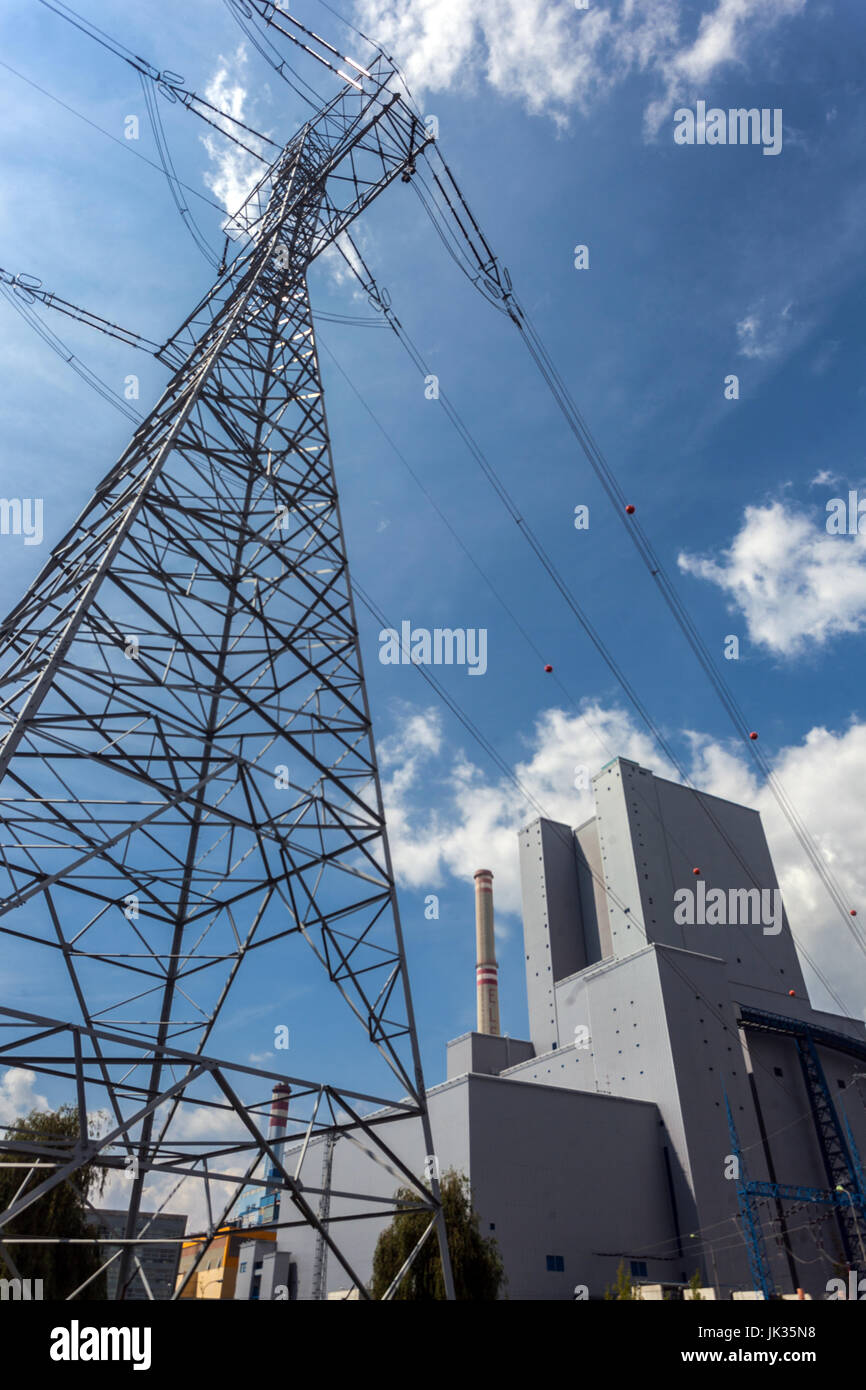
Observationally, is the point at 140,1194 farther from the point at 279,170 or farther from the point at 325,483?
the point at 279,170

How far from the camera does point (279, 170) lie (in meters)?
18.6

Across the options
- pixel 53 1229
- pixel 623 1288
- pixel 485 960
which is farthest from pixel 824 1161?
pixel 53 1229

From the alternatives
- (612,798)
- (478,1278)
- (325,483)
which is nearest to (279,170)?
(325,483)

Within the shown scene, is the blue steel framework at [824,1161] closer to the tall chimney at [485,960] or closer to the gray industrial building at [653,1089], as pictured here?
the gray industrial building at [653,1089]

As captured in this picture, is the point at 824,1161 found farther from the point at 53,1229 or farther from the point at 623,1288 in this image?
the point at 53,1229

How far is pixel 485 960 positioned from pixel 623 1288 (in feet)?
97.8

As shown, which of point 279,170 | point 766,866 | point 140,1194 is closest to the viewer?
point 140,1194

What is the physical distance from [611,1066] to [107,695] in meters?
34.2

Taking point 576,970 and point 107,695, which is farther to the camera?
point 576,970

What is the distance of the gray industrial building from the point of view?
1196 inches

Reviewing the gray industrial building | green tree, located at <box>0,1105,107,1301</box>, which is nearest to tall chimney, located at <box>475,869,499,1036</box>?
the gray industrial building

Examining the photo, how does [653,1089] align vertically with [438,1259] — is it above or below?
above

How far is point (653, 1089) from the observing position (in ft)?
114

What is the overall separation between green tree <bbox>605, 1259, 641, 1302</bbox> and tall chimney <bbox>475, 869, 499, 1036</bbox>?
2180 centimetres
